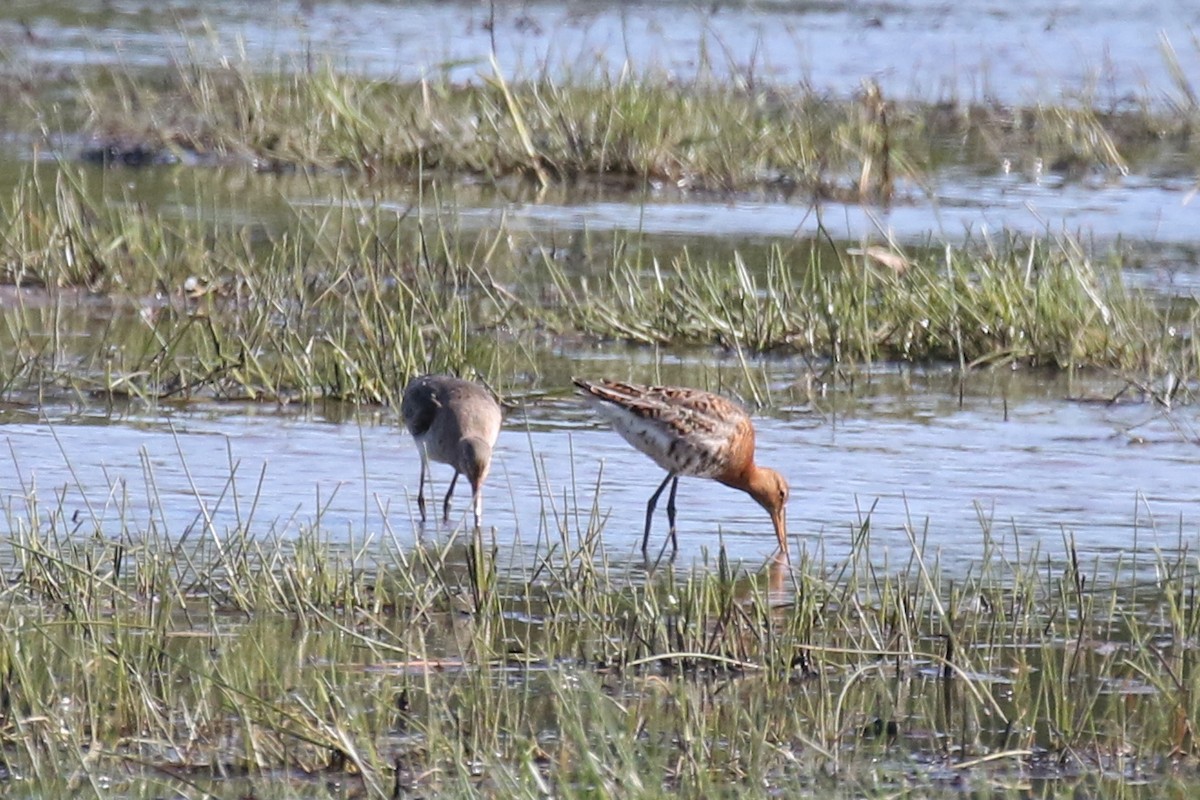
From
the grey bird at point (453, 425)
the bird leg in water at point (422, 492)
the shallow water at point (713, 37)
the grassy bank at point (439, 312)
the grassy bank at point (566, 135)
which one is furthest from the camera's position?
the shallow water at point (713, 37)

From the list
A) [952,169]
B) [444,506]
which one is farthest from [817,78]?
[444,506]

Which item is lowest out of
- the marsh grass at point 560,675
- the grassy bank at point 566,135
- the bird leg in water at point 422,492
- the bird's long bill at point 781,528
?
the bird leg in water at point 422,492

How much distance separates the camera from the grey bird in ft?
24.8

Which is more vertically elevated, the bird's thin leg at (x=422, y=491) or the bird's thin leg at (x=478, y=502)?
the bird's thin leg at (x=478, y=502)

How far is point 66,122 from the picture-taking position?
1638 centimetres

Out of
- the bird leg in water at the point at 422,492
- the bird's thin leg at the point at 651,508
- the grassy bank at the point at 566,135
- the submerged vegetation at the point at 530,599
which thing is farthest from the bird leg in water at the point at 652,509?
the grassy bank at the point at 566,135

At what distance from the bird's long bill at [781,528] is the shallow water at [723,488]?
0.20 feet

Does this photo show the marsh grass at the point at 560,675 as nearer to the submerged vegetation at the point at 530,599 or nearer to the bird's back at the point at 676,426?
the submerged vegetation at the point at 530,599

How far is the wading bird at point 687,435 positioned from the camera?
7.62 metres

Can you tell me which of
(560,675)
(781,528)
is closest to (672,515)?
(781,528)

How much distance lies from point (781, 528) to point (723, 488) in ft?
5.26

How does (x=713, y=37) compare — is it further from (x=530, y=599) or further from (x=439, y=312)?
(x=530, y=599)

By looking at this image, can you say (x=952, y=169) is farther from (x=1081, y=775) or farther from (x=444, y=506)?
(x=1081, y=775)

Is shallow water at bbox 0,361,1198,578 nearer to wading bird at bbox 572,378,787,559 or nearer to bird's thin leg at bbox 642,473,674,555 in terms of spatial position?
bird's thin leg at bbox 642,473,674,555
